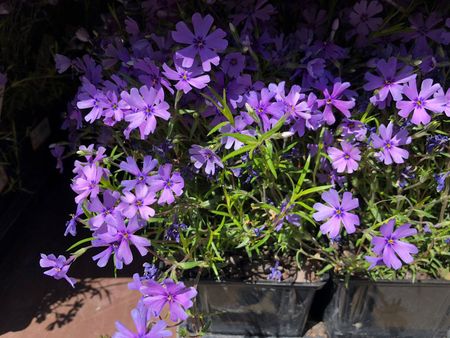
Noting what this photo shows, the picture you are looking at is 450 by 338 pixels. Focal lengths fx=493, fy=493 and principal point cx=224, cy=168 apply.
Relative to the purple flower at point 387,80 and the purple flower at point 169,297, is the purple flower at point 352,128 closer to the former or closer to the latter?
the purple flower at point 387,80

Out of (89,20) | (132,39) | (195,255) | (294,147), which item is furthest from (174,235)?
(89,20)

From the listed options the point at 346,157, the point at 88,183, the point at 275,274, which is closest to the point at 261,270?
the point at 275,274

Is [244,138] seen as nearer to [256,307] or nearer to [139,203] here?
[139,203]

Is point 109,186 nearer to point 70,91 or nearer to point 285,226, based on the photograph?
point 285,226

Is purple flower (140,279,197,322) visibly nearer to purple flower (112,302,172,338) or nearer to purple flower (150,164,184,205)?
purple flower (112,302,172,338)

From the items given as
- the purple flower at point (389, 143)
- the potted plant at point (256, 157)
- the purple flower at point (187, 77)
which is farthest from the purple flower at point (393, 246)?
the purple flower at point (187, 77)

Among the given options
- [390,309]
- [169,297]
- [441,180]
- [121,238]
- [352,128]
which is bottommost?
[390,309]
